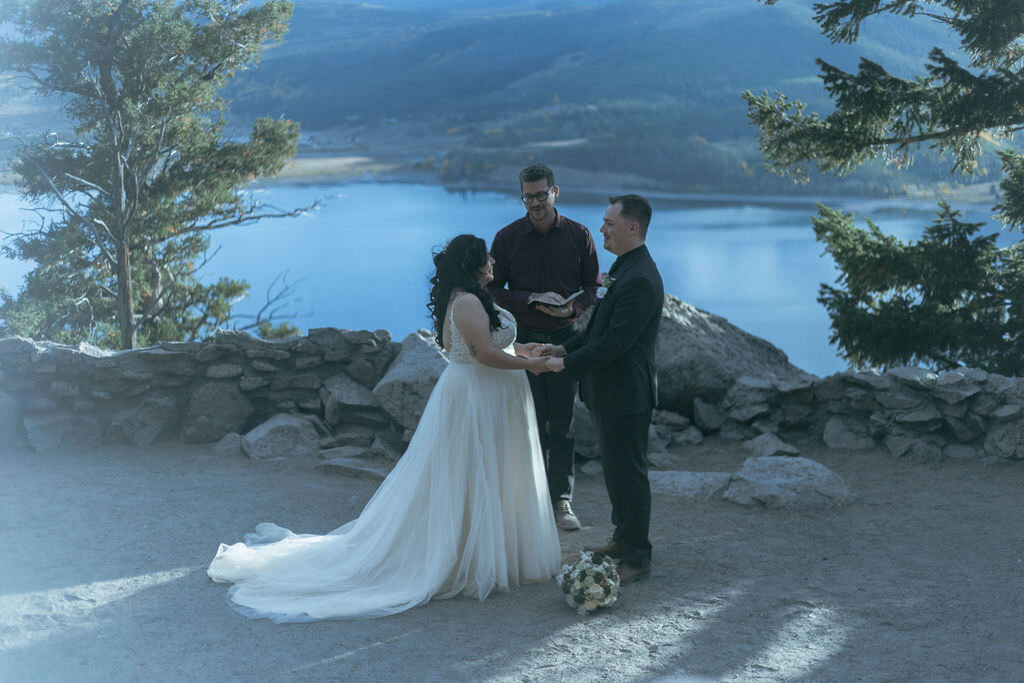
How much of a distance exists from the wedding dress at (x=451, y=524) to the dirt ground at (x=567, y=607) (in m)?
0.15

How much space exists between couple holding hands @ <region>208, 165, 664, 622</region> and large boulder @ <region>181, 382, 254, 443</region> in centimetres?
280

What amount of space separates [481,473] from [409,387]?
278cm

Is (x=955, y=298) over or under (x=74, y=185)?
under

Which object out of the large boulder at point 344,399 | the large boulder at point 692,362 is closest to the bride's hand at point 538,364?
the large boulder at point 344,399

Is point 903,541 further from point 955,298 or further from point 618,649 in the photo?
point 955,298

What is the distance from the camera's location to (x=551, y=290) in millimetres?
5551

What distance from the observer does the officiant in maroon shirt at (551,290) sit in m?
5.49

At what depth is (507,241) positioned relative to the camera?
5586 millimetres

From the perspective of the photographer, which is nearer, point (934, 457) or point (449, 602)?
point (449, 602)

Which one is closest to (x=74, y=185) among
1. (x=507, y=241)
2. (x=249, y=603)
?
(x=507, y=241)

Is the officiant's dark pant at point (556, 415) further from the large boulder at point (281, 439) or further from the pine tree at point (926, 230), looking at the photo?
the pine tree at point (926, 230)

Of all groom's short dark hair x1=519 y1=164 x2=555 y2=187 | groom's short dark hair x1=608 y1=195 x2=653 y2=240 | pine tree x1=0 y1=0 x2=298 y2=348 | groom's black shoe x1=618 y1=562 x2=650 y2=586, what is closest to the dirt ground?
groom's black shoe x1=618 y1=562 x2=650 y2=586

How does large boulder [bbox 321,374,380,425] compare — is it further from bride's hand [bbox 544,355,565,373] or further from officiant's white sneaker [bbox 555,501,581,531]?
bride's hand [bbox 544,355,565,373]

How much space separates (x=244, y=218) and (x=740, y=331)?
9258 mm
